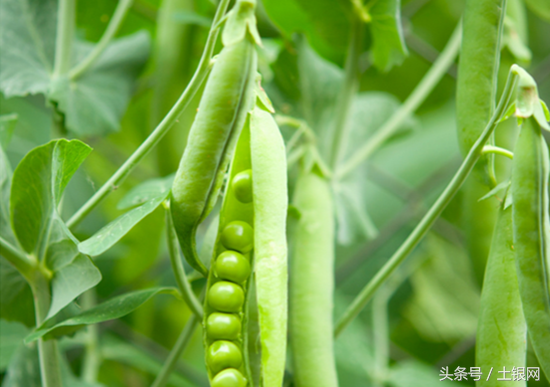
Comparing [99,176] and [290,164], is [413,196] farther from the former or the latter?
[99,176]

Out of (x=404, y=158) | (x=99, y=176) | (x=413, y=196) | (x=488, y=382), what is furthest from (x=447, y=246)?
(x=99, y=176)

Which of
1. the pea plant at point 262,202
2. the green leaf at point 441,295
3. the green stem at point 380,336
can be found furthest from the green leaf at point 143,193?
the green leaf at point 441,295

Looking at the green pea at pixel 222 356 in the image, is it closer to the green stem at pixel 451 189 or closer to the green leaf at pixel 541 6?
the green stem at pixel 451 189

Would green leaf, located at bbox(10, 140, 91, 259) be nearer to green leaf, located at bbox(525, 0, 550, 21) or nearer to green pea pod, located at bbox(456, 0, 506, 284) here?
green pea pod, located at bbox(456, 0, 506, 284)

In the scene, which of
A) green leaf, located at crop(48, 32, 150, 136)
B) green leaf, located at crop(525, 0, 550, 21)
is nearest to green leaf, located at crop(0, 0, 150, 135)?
green leaf, located at crop(48, 32, 150, 136)

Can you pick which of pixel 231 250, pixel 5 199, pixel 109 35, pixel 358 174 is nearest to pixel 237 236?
pixel 231 250

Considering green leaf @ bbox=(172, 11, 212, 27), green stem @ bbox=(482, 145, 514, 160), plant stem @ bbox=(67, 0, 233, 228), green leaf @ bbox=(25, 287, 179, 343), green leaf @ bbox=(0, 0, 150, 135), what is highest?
green leaf @ bbox=(172, 11, 212, 27)

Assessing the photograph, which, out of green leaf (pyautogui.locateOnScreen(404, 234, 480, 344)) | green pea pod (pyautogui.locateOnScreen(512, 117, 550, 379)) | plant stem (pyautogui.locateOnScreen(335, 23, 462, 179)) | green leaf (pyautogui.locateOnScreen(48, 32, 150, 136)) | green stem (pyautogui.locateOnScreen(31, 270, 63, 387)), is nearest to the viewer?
green pea pod (pyautogui.locateOnScreen(512, 117, 550, 379))
